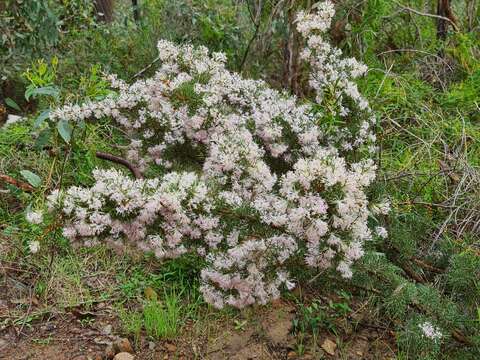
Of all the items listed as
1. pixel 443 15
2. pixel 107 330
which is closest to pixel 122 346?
pixel 107 330

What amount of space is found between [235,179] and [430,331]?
0.89 meters

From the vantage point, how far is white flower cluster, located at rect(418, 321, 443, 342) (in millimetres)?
1911

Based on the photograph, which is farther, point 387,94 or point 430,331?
point 387,94

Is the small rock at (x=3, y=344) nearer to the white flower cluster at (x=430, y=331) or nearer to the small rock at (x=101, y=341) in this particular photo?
the small rock at (x=101, y=341)

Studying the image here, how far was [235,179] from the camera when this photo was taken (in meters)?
1.89

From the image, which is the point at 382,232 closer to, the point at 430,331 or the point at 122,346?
the point at 430,331

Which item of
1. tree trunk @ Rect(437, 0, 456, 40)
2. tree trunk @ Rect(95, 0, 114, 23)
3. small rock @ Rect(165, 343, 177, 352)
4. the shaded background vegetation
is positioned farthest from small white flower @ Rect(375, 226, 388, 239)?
tree trunk @ Rect(95, 0, 114, 23)

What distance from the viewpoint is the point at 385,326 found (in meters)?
2.40

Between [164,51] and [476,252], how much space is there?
1625mm

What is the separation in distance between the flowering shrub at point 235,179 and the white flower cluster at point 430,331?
34cm

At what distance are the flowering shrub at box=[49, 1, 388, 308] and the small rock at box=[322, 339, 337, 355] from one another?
49cm

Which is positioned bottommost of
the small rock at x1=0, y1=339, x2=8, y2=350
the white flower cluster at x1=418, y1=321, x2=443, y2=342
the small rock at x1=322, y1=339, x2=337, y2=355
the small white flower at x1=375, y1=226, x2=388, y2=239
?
the small rock at x1=0, y1=339, x2=8, y2=350

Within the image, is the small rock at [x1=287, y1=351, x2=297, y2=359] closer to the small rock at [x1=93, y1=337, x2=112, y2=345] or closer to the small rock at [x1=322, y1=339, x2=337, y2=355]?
the small rock at [x1=322, y1=339, x2=337, y2=355]

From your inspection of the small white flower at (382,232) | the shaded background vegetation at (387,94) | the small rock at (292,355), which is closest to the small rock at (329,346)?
the small rock at (292,355)
